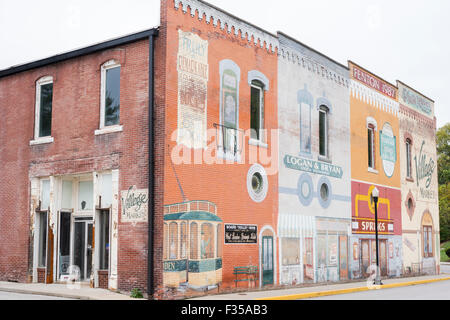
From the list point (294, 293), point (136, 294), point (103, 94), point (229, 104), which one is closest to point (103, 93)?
point (103, 94)

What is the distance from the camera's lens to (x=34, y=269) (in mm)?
18984

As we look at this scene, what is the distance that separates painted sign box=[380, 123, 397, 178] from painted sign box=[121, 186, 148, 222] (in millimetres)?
15128

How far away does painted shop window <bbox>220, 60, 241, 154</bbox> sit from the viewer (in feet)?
60.0

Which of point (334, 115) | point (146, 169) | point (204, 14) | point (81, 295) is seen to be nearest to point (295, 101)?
point (334, 115)

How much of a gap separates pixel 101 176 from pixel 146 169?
2191mm

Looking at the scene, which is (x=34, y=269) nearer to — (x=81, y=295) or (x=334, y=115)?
(x=81, y=295)

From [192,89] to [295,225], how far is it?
699cm

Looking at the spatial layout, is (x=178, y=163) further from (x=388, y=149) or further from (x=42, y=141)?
(x=388, y=149)

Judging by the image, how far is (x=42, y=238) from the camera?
19344 millimetres

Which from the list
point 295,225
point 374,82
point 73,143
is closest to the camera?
point 73,143

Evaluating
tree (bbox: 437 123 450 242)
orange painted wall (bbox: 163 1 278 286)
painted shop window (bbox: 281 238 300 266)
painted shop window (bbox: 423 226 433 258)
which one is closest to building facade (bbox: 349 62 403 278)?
painted shop window (bbox: 423 226 433 258)

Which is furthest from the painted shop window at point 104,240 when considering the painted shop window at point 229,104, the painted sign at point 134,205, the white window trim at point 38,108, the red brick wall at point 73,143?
the painted shop window at point 229,104

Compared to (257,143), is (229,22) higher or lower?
higher
